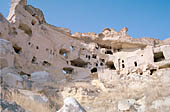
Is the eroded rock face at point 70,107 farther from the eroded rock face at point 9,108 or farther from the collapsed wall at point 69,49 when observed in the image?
the collapsed wall at point 69,49

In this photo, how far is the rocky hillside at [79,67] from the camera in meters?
8.09

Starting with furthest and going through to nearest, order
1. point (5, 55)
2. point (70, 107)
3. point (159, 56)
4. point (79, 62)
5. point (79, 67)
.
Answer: point (79, 62)
point (79, 67)
point (159, 56)
point (5, 55)
point (70, 107)

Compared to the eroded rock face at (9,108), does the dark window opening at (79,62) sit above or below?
above

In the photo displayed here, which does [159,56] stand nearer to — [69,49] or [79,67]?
[79,67]

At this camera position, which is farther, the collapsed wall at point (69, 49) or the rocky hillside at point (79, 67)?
the collapsed wall at point (69, 49)

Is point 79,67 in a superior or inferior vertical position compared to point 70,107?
superior

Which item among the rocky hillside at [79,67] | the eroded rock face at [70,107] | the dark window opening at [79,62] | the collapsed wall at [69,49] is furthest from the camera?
the dark window opening at [79,62]

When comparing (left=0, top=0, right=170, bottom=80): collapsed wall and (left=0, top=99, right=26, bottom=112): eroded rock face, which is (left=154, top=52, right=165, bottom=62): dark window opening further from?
(left=0, top=99, right=26, bottom=112): eroded rock face

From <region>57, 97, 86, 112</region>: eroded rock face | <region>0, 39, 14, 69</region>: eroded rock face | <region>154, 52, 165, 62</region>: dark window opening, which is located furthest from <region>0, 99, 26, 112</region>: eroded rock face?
<region>154, 52, 165, 62</region>: dark window opening

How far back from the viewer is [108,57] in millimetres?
28281

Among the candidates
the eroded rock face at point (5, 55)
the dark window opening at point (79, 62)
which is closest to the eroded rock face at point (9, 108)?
the eroded rock face at point (5, 55)

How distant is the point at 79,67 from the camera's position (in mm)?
24766

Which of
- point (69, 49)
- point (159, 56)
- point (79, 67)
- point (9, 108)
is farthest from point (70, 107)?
point (159, 56)

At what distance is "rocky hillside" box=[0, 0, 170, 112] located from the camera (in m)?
8.09
